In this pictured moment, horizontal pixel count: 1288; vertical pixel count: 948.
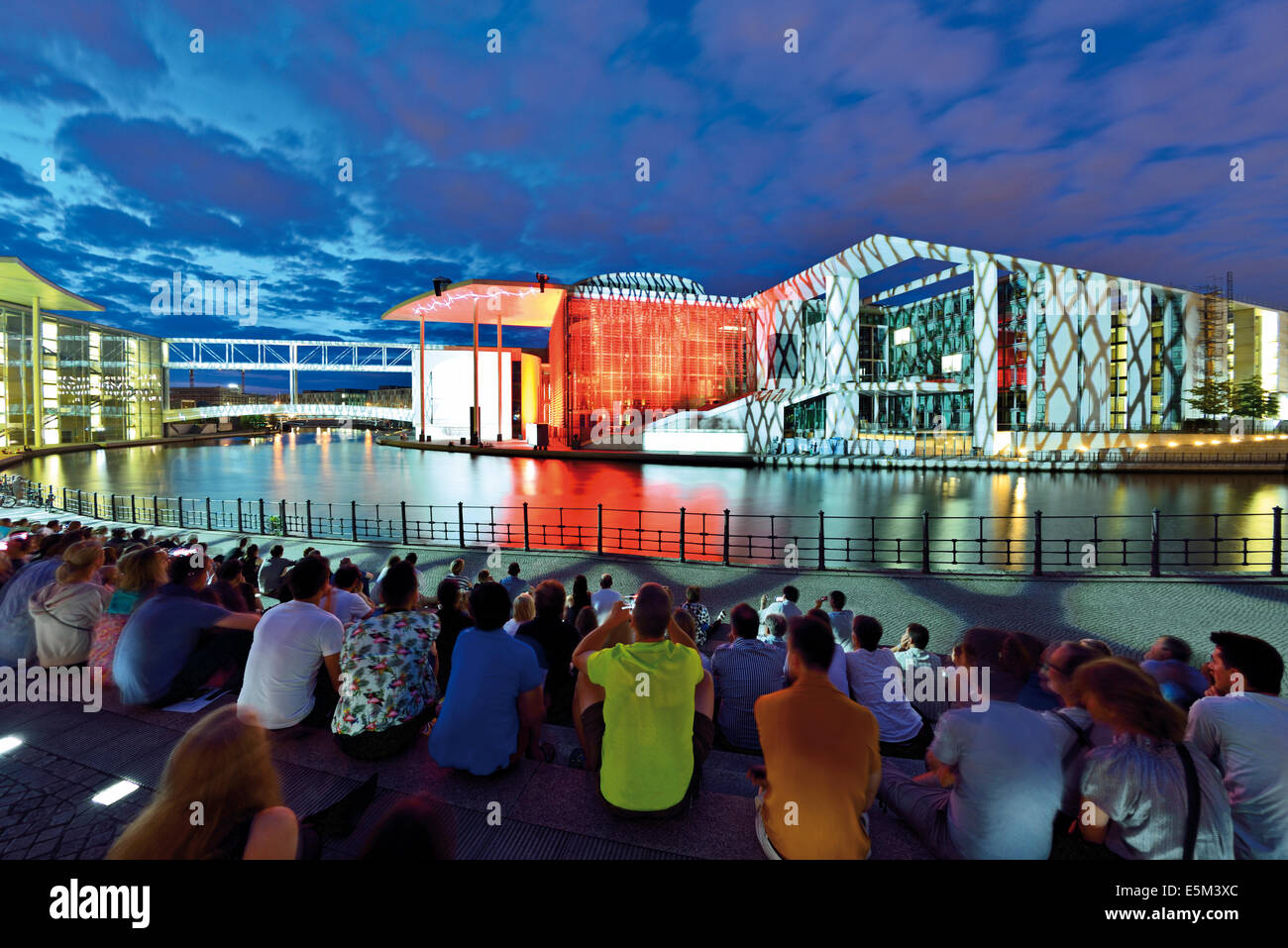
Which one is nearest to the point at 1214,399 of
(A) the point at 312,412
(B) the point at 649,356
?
(B) the point at 649,356

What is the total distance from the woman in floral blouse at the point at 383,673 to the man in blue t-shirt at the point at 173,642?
127 centimetres

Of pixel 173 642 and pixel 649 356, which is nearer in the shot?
pixel 173 642

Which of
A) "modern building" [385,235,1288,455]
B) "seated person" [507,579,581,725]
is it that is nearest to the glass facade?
"modern building" [385,235,1288,455]

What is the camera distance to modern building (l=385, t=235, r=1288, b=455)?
52.2 meters

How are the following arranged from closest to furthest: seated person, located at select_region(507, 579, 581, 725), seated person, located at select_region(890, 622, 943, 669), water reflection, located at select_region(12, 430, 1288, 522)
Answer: seated person, located at select_region(507, 579, 581, 725) < seated person, located at select_region(890, 622, 943, 669) < water reflection, located at select_region(12, 430, 1288, 522)

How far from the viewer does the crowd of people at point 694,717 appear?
2.20 m

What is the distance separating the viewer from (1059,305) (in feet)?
170

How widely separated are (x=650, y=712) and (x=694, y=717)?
32 centimetres

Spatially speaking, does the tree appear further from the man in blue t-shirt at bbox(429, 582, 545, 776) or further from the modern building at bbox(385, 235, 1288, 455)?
the man in blue t-shirt at bbox(429, 582, 545, 776)

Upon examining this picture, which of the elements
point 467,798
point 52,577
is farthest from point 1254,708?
point 52,577

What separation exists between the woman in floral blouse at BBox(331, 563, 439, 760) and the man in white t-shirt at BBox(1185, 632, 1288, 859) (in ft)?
11.8

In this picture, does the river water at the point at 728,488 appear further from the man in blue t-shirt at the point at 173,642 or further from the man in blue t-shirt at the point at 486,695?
the man in blue t-shirt at the point at 486,695

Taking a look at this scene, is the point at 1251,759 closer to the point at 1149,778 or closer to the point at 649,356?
the point at 1149,778

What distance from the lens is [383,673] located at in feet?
11.2
